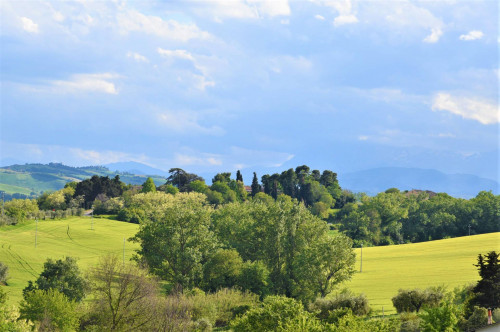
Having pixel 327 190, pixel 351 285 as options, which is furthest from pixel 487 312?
pixel 327 190

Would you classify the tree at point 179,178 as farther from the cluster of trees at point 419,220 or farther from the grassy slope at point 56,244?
the cluster of trees at point 419,220

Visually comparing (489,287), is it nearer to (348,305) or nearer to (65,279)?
(348,305)

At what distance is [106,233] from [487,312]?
85.6 metres

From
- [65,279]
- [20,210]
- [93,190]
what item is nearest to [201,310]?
[65,279]

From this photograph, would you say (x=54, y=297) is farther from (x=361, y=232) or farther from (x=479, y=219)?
(x=479, y=219)

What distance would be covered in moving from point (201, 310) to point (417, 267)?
39277 mm

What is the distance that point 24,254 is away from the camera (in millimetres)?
83688

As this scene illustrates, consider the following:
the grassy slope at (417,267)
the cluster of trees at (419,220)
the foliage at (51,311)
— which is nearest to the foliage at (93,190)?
the cluster of trees at (419,220)

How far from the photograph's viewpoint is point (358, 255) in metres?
95.6

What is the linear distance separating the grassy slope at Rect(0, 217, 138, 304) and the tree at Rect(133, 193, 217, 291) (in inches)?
451

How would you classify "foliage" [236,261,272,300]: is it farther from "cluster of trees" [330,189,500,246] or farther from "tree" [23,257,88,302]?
"cluster of trees" [330,189,500,246]

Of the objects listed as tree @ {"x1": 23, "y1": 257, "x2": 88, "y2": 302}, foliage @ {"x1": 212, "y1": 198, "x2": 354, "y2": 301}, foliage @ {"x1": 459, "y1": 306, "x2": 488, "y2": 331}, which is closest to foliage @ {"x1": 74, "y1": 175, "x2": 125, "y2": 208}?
foliage @ {"x1": 212, "y1": 198, "x2": 354, "y2": 301}

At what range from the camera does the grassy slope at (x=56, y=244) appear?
75250 mm

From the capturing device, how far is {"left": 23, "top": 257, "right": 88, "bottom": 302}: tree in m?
50.4
